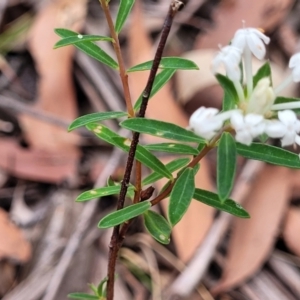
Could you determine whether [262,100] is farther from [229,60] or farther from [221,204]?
[221,204]

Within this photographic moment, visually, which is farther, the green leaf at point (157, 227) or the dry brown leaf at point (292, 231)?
the dry brown leaf at point (292, 231)

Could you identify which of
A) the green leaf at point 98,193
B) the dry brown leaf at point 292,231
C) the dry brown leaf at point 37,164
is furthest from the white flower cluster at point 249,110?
the dry brown leaf at point 37,164

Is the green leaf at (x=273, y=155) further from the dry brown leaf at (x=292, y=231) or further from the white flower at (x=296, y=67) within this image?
the dry brown leaf at (x=292, y=231)

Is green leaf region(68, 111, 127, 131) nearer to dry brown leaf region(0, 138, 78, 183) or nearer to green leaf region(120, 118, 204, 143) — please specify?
green leaf region(120, 118, 204, 143)

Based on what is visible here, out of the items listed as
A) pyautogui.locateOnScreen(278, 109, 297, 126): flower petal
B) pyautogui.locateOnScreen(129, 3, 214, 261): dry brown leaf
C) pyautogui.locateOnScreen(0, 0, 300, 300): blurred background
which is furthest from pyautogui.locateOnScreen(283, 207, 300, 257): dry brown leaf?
pyautogui.locateOnScreen(278, 109, 297, 126): flower petal

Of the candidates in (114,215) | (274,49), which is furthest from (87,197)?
(274,49)

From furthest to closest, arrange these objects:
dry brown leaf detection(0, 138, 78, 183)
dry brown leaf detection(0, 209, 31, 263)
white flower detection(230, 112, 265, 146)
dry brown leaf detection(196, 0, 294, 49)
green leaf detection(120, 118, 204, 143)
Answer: dry brown leaf detection(196, 0, 294, 49) < dry brown leaf detection(0, 138, 78, 183) < dry brown leaf detection(0, 209, 31, 263) < green leaf detection(120, 118, 204, 143) < white flower detection(230, 112, 265, 146)
